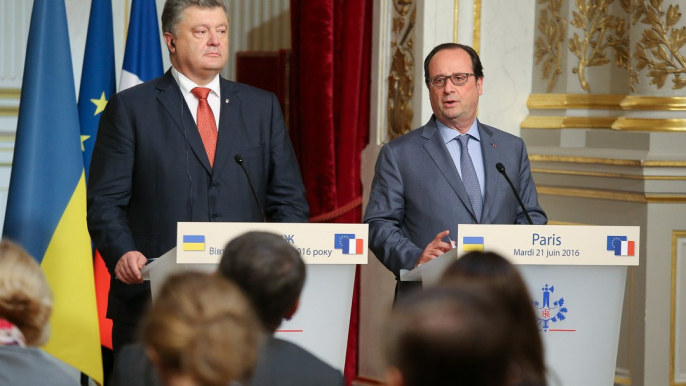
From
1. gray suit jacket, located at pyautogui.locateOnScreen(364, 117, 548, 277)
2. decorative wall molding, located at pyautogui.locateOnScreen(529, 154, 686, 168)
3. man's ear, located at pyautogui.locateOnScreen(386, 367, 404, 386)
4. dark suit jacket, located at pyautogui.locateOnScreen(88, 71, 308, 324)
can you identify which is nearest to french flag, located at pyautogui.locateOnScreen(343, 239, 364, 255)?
gray suit jacket, located at pyautogui.locateOnScreen(364, 117, 548, 277)

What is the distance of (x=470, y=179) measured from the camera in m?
3.30

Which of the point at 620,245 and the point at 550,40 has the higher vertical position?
the point at 550,40

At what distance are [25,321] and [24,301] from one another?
0.13ft

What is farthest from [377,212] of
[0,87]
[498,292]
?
[0,87]

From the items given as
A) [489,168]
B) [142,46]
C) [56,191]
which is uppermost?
[142,46]

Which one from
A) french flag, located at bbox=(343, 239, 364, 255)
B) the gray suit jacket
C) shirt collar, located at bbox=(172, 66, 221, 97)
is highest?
shirt collar, located at bbox=(172, 66, 221, 97)

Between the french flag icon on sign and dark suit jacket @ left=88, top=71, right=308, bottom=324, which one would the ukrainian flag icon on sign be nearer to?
dark suit jacket @ left=88, top=71, right=308, bottom=324

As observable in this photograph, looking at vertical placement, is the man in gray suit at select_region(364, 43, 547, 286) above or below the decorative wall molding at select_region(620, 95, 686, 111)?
below

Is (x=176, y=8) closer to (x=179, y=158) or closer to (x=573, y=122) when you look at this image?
(x=179, y=158)

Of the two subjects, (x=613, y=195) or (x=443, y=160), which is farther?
(x=613, y=195)

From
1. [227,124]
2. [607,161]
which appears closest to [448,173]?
[227,124]

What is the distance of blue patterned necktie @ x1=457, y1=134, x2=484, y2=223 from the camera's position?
3.27 meters

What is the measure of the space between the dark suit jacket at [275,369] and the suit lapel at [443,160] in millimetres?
1432

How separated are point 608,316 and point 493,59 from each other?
2560mm
